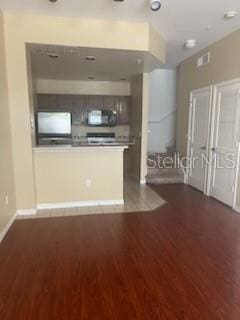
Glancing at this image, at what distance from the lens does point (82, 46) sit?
346 cm

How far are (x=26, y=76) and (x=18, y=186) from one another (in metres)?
1.62

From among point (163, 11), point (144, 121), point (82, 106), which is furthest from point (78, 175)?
point (82, 106)

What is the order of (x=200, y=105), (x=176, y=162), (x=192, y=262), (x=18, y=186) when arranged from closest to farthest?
(x=192, y=262) → (x=18, y=186) → (x=200, y=105) → (x=176, y=162)

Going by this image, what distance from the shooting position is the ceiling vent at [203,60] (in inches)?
183

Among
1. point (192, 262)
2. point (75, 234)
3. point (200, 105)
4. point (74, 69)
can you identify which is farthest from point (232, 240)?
point (74, 69)

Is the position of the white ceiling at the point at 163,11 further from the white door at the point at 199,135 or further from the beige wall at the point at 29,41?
the white door at the point at 199,135

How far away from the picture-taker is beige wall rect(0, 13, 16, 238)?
3.05 m

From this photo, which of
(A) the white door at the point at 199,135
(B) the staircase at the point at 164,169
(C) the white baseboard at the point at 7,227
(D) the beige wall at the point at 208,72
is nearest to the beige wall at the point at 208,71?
(D) the beige wall at the point at 208,72

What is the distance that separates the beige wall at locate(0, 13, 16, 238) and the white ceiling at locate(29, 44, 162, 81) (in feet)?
2.18

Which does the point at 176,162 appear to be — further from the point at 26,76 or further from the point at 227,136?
the point at 26,76

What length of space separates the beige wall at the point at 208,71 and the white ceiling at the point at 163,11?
27 cm

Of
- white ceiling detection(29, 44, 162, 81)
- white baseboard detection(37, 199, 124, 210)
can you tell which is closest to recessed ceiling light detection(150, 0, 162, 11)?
white ceiling detection(29, 44, 162, 81)

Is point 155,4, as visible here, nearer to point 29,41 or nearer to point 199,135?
point 29,41

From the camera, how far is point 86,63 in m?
4.57
